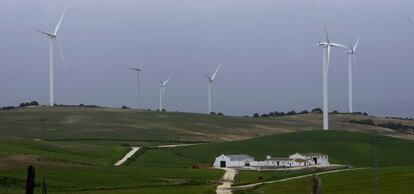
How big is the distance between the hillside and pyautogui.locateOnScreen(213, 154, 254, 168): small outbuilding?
30565 mm

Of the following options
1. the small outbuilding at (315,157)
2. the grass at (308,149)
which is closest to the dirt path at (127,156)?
the grass at (308,149)

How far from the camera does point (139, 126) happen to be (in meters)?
152

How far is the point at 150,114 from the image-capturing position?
180375 mm

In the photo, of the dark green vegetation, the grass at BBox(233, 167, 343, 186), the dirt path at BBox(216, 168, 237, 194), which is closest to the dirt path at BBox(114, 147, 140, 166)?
the dark green vegetation

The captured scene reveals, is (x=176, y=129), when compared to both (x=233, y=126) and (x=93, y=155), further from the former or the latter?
(x=93, y=155)

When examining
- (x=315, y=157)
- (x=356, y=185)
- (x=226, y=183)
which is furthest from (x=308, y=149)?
(x=356, y=185)

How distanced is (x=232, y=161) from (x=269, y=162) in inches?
197

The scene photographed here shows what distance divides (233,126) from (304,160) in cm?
5715

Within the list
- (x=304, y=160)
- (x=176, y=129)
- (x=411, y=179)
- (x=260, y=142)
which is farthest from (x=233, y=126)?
(x=411, y=179)

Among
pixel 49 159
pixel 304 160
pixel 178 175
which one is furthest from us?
pixel 304 160

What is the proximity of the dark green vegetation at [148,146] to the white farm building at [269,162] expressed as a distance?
297 centimetres

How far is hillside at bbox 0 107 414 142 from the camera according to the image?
447 ft

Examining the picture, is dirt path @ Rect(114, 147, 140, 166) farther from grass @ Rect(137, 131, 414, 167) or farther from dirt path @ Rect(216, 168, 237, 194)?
dirt path @ Rect(216, 168, 237, 194)

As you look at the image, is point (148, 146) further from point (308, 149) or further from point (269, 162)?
point (308, 149)
